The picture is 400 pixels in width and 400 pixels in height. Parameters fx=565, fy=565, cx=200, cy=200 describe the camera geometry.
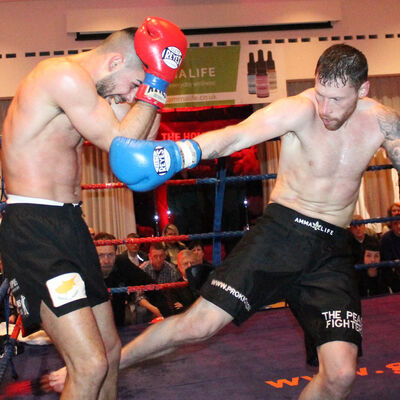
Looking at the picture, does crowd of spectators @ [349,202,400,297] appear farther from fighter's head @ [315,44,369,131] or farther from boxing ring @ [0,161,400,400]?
fighter's head @ [315,44,369,131]

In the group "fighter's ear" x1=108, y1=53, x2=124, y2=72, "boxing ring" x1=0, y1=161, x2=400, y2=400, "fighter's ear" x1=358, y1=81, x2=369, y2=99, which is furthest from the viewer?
"boxing ring" x1=0, y1=161, x2=400, y2=400

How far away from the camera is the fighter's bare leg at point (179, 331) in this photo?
1.90 m

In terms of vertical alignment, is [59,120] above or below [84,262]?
above

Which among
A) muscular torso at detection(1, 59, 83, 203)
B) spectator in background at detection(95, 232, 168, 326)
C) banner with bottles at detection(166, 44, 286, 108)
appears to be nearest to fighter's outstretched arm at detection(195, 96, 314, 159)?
muscular torso at detection(1, 59, 83, 203)

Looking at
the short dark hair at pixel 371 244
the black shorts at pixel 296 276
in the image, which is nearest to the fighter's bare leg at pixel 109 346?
the black shorts at pixel 296 276

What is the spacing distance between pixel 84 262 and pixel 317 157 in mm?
877

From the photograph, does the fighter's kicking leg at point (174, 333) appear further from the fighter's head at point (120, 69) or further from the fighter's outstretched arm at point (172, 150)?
the fighter's head at point (120, 69)

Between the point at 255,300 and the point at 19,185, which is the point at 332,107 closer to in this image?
the point at 255,300

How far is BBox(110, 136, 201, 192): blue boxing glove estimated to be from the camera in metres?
1.51

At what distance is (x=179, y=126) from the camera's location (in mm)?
6562

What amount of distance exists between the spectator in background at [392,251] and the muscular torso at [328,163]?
2.49 meters

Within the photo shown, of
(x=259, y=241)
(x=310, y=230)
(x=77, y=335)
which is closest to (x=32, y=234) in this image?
(x=77, y=335)

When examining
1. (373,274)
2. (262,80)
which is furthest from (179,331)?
(262,80)

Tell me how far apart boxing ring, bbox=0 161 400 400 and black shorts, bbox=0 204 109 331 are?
0.46 m
